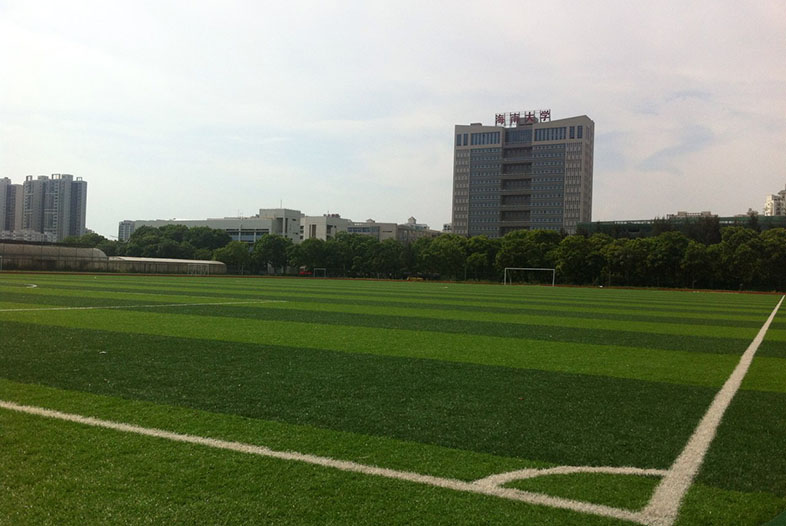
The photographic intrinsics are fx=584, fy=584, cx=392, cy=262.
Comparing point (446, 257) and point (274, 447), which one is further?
point (446, 257)

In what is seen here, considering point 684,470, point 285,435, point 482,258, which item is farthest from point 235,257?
point 684,470

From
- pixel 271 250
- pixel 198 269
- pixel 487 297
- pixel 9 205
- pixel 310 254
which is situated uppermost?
pixel 9 205

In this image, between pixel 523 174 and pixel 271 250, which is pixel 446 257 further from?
pixel 523 174

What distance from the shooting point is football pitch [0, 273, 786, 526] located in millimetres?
3354

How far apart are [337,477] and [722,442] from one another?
3.20m

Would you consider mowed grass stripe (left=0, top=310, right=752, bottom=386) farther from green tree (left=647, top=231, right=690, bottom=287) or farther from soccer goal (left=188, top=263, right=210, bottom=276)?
soccer goal (left=188, top=263, right=210, bottom=276)

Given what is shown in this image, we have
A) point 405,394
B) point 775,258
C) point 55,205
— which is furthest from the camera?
point 55,205

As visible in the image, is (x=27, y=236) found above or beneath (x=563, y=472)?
above

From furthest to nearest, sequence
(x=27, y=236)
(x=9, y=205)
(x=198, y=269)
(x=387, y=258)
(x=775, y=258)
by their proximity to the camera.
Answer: (x=387, y=258)
(x=27, y=236)
(x=198, y=269)
(x=775, y=258)
(x=9, y=205)

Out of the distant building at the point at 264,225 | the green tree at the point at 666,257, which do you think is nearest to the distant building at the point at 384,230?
the distant building at the point at 264,225

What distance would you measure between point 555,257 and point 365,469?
66.8 meters

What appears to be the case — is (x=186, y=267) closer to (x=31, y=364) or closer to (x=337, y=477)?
(x=31, y=364)

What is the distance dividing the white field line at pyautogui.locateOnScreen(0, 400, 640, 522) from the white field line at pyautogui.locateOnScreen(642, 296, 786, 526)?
0.16 metres

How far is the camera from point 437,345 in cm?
1015
